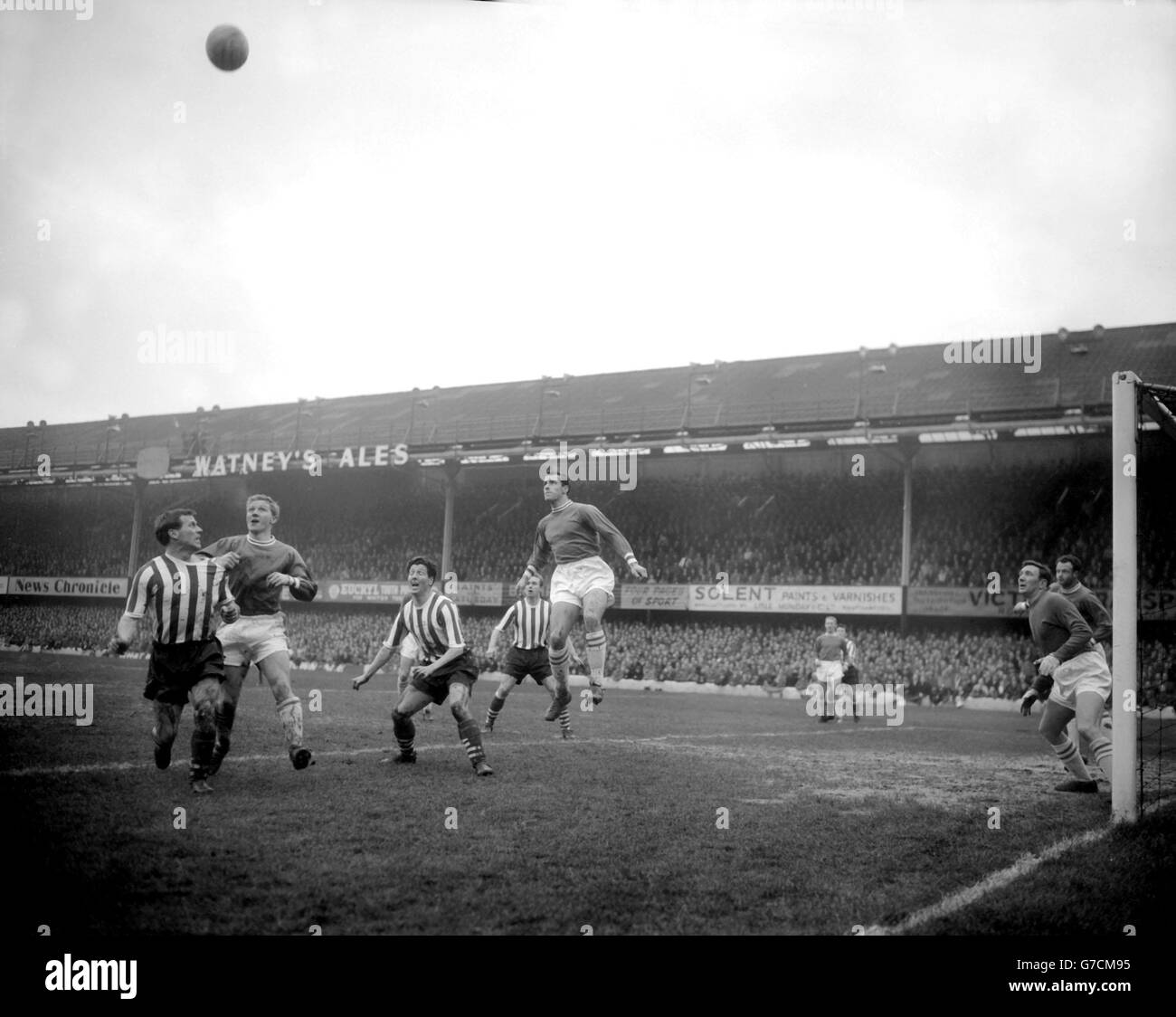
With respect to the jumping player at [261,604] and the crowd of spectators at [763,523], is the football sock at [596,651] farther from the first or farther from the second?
the crowd of spectators at [763,523]

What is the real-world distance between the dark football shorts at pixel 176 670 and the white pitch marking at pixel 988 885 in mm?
4002

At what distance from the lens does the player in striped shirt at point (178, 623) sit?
573 cm

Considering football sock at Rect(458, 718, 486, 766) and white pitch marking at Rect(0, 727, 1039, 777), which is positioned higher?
football sock at Rect(458, 718, 486, 766)

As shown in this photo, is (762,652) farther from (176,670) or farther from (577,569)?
(176,670)

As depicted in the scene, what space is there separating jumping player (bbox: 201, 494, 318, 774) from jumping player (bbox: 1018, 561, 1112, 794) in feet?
16.5

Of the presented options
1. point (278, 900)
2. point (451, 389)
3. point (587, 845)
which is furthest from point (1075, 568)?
point (451, 389)

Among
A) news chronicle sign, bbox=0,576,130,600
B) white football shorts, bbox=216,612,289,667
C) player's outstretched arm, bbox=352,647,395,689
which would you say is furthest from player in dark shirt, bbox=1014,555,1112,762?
news chronicle sign, bbox=0,576,130,600

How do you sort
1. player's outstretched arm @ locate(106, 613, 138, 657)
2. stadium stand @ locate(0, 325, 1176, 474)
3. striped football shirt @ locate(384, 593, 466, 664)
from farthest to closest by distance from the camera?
stadium stand @ locate(0, 325, 1176, 474)
striped football shirt @ locate(384, 593, 466, 664)
player's outstretched arm @ locate(106, 613, 138, 657)

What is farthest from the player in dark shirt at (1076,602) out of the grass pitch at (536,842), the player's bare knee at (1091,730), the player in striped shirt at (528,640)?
the player in striped shirt at (528,640)

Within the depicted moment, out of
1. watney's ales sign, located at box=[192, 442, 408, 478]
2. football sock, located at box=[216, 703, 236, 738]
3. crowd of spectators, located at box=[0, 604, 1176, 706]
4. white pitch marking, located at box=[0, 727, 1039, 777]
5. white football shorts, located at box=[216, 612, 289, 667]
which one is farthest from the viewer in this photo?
crowd of spectators, located at box=[0, 604, 1176, 706]

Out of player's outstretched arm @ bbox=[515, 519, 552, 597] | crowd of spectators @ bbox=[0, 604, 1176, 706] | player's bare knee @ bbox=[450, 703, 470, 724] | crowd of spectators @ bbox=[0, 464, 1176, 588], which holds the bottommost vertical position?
crowd of spectators @ bbox=[0, 604, 1176, 706]

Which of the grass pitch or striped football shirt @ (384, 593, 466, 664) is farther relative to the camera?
striped football shirt @ (384, 593, 466, 664)

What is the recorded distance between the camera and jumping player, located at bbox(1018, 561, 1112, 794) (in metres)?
7.06

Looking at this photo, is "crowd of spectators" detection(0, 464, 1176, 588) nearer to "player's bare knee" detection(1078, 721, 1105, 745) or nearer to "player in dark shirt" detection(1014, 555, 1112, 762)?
"player in dark shirt" detection(1014, 555, 1112, 762)
